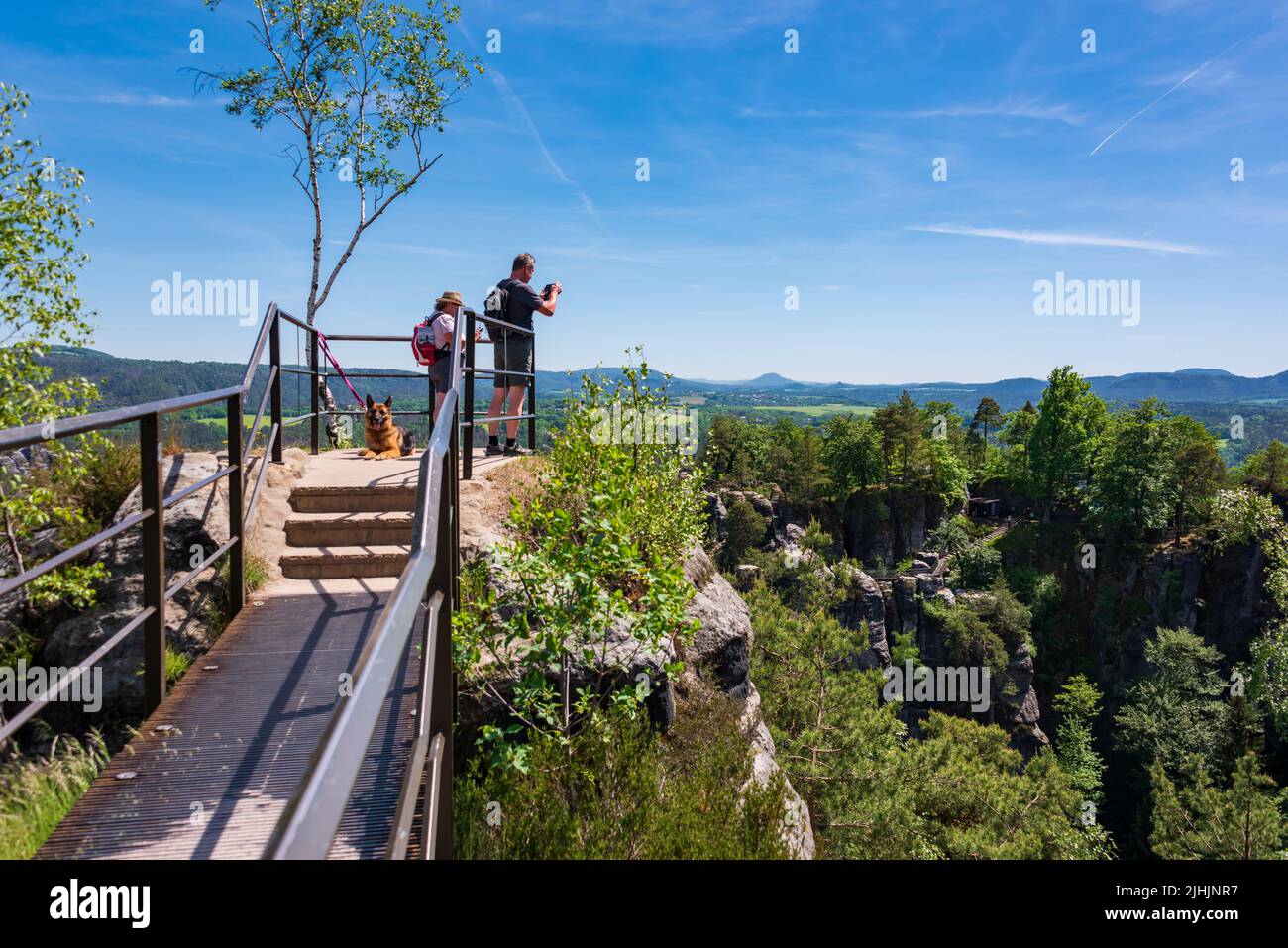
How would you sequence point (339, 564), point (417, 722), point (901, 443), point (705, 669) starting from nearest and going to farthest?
1. point (417, 722)
2. point (339, 564)
3. point (705, 669)
4. point (901, 443)

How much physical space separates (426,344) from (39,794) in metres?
6.40

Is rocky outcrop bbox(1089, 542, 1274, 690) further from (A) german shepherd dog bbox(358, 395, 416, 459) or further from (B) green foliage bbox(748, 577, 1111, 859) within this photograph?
(A) german shepherd dog bbox(358, 395, 416, 459)

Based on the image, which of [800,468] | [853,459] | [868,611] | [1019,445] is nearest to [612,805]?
[868,611]

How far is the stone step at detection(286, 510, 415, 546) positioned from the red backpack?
3.15 metres

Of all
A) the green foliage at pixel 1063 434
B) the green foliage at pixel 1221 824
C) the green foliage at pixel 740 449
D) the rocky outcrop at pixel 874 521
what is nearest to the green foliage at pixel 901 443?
the rocky outcrop at pixel 874 521

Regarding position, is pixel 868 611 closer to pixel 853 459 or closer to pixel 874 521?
pixel 874 521

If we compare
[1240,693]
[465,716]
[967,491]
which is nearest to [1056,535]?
[967,491]

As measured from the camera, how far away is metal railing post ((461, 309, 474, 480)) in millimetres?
7199

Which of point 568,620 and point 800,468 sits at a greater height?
point 568,620

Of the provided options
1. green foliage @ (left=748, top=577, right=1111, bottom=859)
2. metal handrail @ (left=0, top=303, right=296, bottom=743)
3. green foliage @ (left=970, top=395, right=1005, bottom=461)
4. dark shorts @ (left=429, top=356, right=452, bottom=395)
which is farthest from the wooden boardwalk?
green foliage @ (left=970, top=395, right=1005, bottom=461)

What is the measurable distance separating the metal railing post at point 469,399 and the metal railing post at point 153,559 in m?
3.40

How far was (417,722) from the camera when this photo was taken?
214 cm

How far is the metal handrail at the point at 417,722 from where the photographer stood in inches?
37.0
